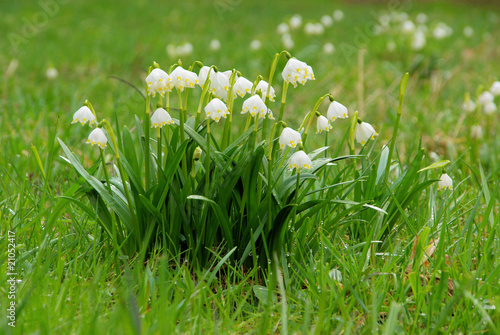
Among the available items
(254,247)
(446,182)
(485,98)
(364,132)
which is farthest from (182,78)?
(485,98)

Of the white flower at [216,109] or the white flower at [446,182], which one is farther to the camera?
the white flower at [446,182]

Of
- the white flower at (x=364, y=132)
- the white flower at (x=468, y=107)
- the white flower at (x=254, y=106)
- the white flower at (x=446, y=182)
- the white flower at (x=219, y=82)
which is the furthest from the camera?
the white flower at (x=468, y=107)

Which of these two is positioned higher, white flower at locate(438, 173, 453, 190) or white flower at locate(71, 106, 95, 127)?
white flower at locate(71, 106, 95, 127)

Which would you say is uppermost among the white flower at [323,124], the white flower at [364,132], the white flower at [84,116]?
the white flower at [84,116]

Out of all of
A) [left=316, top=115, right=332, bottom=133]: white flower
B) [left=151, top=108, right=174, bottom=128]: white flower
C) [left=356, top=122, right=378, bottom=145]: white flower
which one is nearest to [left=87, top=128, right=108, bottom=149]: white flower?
[left=151, top=108, right=174, bottom=128]: white flower

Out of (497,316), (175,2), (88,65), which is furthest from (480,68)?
(175,2)

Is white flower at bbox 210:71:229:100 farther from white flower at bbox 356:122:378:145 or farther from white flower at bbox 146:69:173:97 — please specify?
white flower at bbox 356:122:378:145

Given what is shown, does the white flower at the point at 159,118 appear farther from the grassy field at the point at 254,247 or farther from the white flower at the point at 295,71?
the white flower at the point at 295,71

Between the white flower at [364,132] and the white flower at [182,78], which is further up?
the white flower at [182,78]

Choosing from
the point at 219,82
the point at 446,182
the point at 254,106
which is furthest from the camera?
the point at 446,182

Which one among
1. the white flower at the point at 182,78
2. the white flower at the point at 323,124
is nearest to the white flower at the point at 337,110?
the white flower at the point at 323,124

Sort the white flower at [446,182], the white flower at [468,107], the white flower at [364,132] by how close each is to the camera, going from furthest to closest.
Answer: the white flower at [468,107], the white flower at [446,182], the white flower at [364,132]

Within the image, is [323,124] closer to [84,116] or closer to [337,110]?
[337,110]

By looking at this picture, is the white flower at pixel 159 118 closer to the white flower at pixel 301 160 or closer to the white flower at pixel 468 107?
the white flower at pixel 301 160
